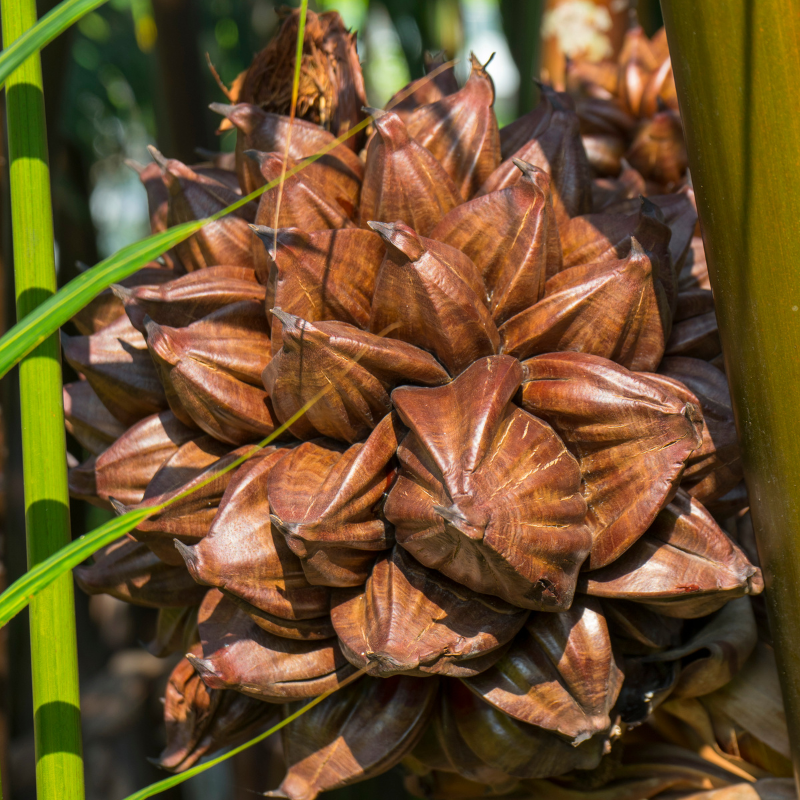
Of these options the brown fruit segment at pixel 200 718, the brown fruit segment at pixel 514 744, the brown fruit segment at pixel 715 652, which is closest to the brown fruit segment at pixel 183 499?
the brown fruit segment at pixel 200 718

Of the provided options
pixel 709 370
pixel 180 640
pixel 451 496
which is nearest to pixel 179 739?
pixel 180 640

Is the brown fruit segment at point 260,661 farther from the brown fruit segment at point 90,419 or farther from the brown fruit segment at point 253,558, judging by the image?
the brown fruit segment at point 90,419

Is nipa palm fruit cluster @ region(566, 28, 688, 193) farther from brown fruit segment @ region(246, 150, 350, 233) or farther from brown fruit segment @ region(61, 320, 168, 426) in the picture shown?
brown fruit segment @ region(61, 320, 168, 426)

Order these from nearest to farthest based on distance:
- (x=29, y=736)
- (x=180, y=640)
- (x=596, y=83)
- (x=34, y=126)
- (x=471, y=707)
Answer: (x=34, y=126), (x=471, y=707), (x=180, y=640), (x=596, y=83), (x=29, y=736)

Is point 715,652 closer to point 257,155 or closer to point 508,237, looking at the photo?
point 508,237

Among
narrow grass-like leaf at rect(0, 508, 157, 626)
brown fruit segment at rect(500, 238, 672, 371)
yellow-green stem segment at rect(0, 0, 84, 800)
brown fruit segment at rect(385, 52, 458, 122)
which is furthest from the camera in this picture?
brown fruit segment at rect(385, 52, 458, 122)

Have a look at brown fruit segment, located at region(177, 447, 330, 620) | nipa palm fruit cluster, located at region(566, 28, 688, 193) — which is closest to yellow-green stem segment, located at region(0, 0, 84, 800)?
brown fruit segment, located at region(177, 447, 330, 620)

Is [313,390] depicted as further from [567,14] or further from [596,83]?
[567,14]
